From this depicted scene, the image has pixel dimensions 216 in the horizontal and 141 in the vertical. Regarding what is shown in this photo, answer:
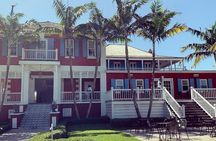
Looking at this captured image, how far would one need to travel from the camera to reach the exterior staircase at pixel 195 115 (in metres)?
22.1

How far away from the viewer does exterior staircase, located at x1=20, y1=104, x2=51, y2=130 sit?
22.8 metres

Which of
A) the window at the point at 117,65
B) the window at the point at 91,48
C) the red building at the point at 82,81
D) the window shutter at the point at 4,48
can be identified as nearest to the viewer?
the red building at the point at 82,81

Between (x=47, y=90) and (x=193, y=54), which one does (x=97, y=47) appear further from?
(x=193, y=54)

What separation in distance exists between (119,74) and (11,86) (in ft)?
32.7

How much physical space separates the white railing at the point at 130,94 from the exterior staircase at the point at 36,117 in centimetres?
548

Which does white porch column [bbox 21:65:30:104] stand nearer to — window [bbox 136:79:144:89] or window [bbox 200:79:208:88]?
window [bbox 136:79:144:89]

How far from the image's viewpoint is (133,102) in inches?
989

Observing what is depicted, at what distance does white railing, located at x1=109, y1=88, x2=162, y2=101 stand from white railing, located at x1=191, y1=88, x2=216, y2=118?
10.4ft

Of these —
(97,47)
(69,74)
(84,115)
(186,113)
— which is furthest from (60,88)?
(186,113)

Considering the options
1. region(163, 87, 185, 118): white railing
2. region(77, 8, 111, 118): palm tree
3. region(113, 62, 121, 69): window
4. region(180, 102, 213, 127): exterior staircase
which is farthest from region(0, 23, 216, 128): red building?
region(113, 62, 121, 69): window

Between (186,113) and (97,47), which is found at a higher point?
(97,47)

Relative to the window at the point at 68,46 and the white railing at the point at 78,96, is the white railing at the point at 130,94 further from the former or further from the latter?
the window at the point at 68,46

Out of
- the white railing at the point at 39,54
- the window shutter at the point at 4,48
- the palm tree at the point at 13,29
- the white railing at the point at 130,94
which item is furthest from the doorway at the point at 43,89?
the white railing at the point at 130,94

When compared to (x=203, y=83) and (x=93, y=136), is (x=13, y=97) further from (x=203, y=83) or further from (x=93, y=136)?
(x=203, y=83)
